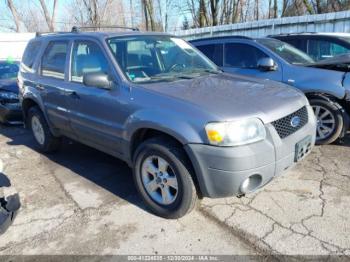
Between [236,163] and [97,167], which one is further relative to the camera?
[97,167]

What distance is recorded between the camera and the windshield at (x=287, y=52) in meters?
5.97

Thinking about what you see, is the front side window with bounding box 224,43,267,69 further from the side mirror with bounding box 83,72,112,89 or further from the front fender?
the front fender

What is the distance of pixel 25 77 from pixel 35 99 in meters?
0.56

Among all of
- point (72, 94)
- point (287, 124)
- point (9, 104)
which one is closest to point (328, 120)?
point (287, 124)

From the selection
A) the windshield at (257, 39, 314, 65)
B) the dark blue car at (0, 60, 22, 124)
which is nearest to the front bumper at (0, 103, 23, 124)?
the dark blue car at (0, 60, 22, 124)

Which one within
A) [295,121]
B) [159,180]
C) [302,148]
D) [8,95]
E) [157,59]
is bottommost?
[159,180]

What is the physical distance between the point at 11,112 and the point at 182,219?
17.4ft

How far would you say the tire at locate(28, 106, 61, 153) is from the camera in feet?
17.7

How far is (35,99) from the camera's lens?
5340 millimetres

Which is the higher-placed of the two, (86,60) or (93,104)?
(86,60)

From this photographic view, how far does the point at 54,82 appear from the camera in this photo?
189 inches

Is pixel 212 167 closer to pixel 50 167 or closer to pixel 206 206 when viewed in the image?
pixel 206 206

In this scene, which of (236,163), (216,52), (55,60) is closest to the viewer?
(236,163)

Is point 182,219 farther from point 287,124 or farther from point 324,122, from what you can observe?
point 324,122
